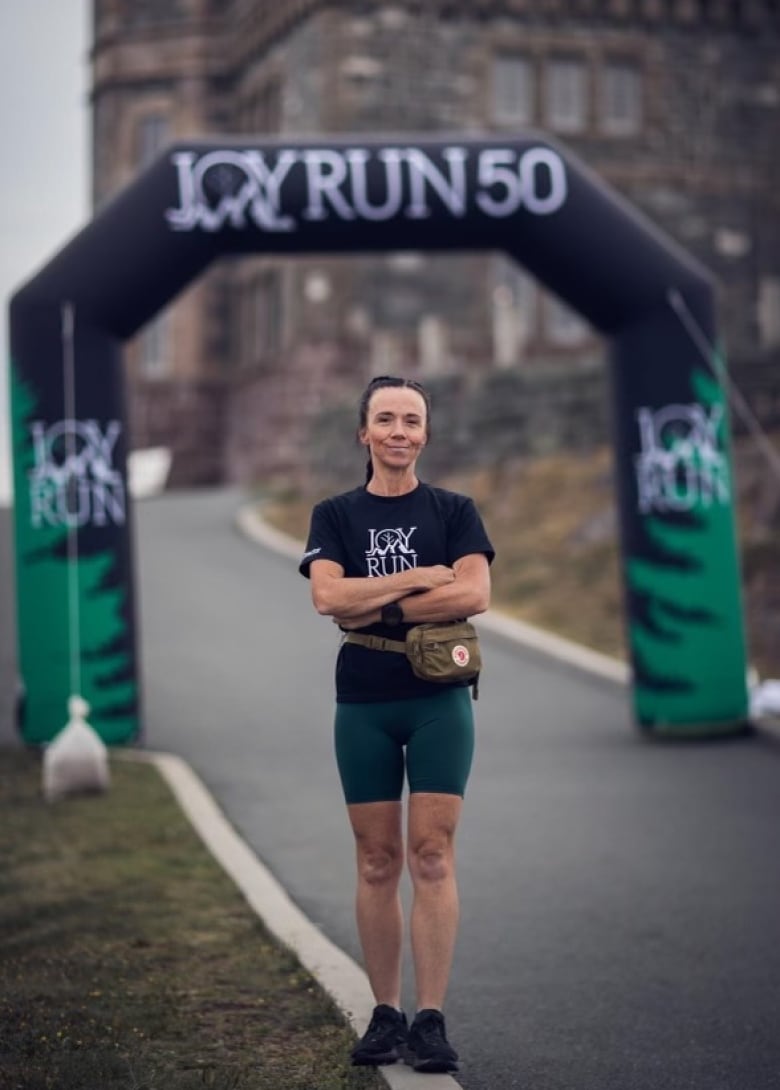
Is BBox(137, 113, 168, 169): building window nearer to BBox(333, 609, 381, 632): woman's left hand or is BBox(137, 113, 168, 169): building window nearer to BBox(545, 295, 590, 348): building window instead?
BBox(545, 295, 590, 348): building window

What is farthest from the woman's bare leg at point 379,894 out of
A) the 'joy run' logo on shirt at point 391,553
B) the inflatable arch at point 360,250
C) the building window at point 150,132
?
the building window at point 150,132

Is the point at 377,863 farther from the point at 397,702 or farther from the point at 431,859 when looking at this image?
the point at 397,702

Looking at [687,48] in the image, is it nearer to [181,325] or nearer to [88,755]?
[181,325]

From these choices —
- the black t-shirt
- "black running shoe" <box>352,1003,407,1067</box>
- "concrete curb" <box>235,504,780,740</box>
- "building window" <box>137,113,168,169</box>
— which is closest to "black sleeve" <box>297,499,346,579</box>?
the black t-shirt

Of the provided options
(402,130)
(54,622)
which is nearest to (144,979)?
(54,622)

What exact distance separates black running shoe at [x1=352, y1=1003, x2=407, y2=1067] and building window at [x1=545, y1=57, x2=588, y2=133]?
30534mm

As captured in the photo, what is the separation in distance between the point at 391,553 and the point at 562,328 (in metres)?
30.1

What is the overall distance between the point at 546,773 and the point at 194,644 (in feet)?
23.0

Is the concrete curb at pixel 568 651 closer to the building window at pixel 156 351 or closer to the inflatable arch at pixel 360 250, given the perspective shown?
the inflatable arch at pixel 360 250

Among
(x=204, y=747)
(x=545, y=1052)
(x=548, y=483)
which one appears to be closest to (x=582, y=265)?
(x=204, y=747)

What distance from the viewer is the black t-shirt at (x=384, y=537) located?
545 centimetres

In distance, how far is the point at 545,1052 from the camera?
5.84m

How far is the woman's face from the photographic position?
552 cm

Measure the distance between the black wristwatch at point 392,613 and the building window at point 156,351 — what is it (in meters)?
33.2
